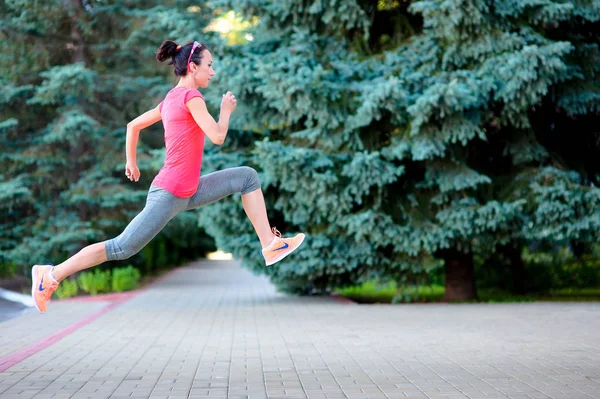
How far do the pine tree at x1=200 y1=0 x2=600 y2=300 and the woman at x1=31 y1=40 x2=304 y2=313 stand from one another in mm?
8499

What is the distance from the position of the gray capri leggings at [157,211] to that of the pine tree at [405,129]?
8.57m

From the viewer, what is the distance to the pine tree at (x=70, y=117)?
64.1 feet

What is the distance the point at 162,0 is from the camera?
68.9 feet

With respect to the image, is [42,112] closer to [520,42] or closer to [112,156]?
[112,156]

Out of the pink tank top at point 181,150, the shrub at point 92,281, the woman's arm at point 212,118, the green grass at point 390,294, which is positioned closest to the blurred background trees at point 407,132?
the green grass at point 390,294

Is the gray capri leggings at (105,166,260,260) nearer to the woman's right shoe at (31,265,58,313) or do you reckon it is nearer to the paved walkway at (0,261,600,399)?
the woman's right shoe at (31,265,58,313)

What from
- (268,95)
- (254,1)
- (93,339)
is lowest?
(93,339)

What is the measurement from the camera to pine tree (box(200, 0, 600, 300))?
14703 millimetres

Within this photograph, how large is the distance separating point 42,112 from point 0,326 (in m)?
9.80

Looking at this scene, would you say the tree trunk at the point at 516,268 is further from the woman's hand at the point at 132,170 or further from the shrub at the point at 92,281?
the woman's hand at the point at 132,170

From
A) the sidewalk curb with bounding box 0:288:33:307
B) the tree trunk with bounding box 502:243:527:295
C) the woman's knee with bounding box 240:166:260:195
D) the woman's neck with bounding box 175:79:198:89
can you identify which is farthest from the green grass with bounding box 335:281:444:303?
the woman's neck with bounding box 175:79:198:89

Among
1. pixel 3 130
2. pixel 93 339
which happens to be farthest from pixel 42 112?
pixel 93 339

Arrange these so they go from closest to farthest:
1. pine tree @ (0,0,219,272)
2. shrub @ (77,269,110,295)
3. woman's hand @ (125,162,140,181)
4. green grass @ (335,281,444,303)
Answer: woman's hand @ (125,162,140,181) → green grass @ (335,281,444,303) → pine tree @ (0,0,219,272) → shrub @ (77,269,110,295)

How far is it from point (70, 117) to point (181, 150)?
1416cm
